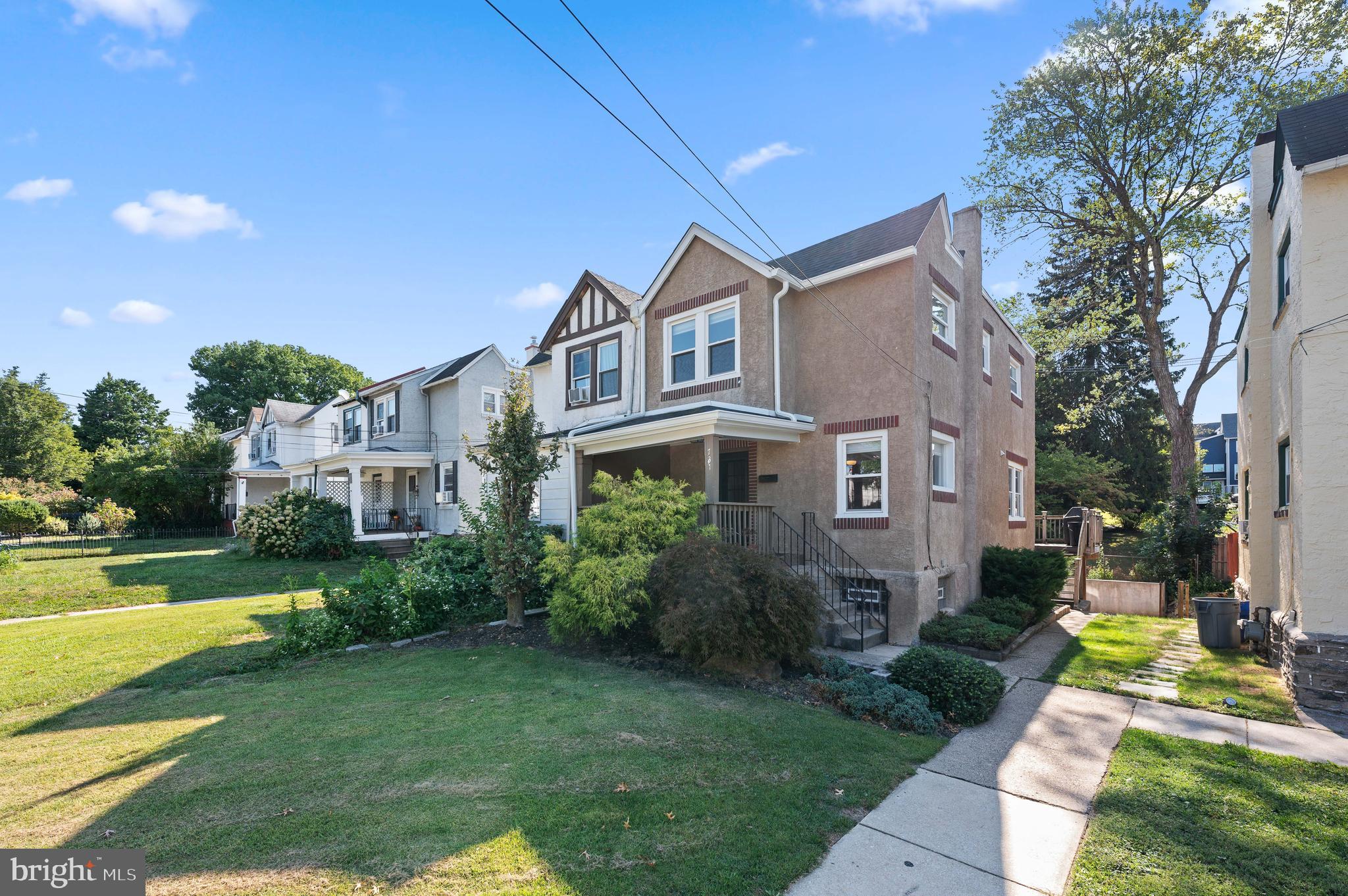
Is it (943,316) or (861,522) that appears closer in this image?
(861,522)

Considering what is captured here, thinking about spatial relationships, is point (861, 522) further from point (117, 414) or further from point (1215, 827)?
point (117, 414)

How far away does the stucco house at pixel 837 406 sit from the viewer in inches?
435

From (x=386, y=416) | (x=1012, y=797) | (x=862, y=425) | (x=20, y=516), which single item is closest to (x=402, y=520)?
(x=386, y=416)

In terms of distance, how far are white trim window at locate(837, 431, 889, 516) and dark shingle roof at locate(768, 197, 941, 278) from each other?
334 centimetres

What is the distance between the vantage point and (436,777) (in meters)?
4.60

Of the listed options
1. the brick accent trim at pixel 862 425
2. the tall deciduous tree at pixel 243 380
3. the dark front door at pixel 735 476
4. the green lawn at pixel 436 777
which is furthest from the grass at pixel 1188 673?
the tall deciduous tree at pixel 243 380

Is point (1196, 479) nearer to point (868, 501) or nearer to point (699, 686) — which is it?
point (868, 501)

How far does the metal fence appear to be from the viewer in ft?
65.6

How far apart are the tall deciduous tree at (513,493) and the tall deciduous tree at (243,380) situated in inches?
2058

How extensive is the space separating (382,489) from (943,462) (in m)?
23.0

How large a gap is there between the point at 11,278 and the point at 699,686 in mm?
19148

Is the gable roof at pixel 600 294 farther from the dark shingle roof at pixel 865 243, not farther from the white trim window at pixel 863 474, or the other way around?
the white trim window at pixel 863 474

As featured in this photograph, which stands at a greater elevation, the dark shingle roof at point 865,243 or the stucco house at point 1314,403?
the dark shingle roof at point 865,243

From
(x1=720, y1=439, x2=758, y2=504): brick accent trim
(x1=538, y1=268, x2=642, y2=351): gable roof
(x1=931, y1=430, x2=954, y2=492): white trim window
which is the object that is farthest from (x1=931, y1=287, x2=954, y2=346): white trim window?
(x1=538, y1=268, x2=642, y2=351): gable roof
